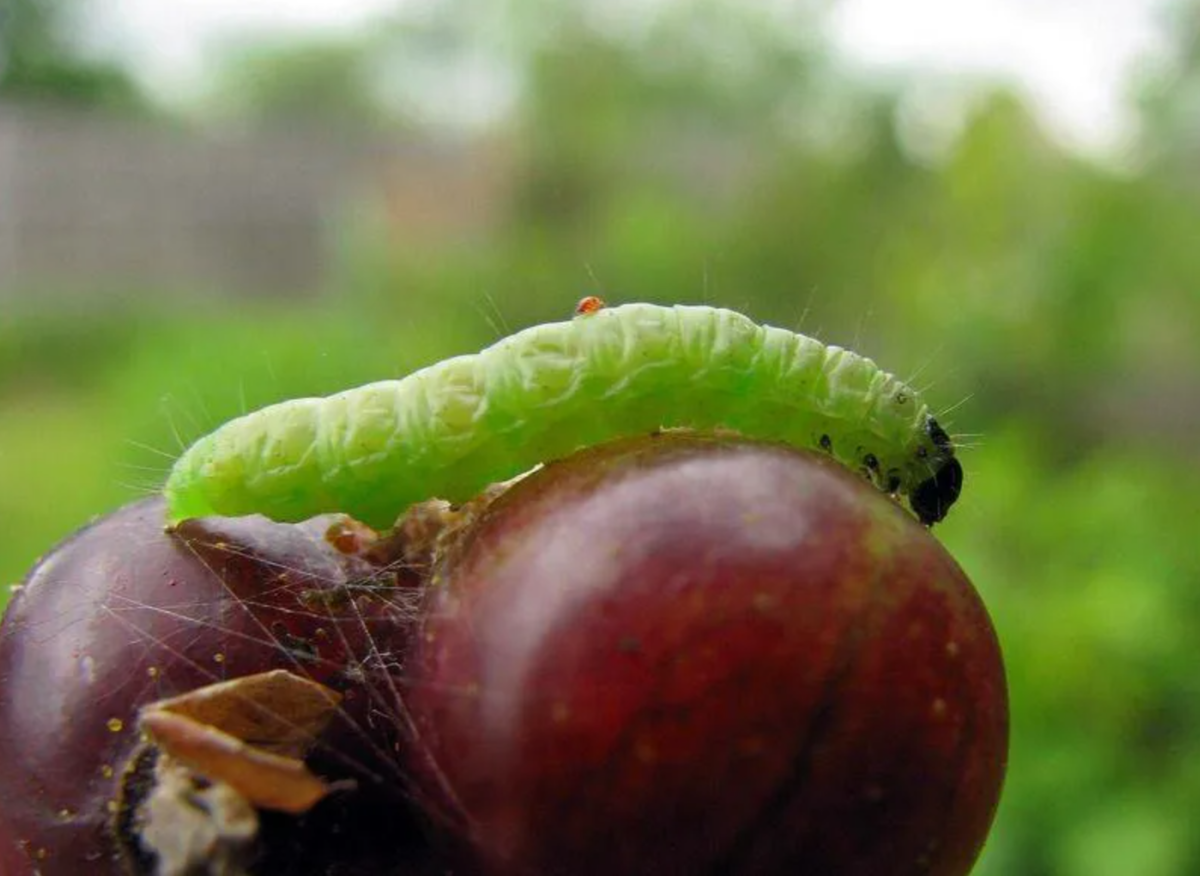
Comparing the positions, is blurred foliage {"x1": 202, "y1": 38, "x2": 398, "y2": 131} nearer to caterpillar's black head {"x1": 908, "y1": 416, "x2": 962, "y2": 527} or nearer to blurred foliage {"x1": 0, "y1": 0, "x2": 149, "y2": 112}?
blurred foliage {"x1": 0, "y1": 0, "x2": 149, "y2": 112}

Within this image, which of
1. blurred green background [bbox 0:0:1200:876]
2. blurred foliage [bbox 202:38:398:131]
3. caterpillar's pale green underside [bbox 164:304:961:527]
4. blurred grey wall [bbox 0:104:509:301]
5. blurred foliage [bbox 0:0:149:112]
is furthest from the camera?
blurred foliage [bbox 202:38:398:131]

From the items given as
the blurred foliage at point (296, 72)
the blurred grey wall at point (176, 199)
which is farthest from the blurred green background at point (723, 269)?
the blurred foliage at point (296, 72)

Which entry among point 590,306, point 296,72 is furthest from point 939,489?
point 296,72

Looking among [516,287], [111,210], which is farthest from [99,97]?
[516,287]

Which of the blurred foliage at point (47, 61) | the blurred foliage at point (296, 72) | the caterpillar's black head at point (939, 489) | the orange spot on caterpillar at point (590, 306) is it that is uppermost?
the orange spot on caterpillar at point (590, 306)

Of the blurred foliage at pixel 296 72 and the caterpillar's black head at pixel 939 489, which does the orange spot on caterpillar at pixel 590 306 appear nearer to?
the caterpillar's black head at pixel 939 489

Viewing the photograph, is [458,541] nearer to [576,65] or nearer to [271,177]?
[576,65]

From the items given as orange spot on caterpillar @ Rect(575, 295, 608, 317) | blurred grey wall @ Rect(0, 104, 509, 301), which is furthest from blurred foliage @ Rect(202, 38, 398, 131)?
orange spot on caterpillar @ Rect(575, 295, 608, 317)
